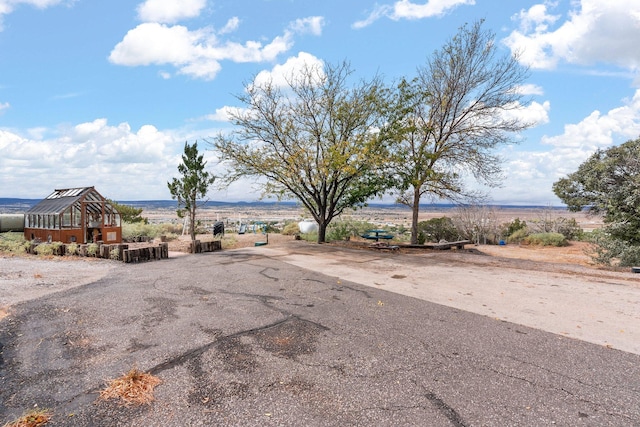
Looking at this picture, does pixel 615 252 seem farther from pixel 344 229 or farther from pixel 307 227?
pixel 307 227

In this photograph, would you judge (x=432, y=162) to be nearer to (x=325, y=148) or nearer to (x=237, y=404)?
(x=325, y=148)

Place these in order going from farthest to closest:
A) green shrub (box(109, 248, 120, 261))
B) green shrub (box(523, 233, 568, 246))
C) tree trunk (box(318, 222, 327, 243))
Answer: green shrub (box(523, 233, 568, 246)) → tree trunk (box(318, 222, 327, 243)) → green shrub (box(109, 248, 120, 261))

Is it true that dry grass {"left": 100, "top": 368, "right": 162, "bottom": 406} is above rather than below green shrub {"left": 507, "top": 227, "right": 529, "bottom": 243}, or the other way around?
above

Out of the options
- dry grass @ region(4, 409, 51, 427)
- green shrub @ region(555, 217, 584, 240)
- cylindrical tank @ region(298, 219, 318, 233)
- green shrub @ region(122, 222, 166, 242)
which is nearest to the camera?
dry grass @ region(4, 409, 51, 427)

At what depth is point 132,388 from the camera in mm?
3311

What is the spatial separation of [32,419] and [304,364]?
7.89ft

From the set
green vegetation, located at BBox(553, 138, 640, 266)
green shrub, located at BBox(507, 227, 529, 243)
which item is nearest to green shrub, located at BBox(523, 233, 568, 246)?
green shrub, located at BBox(507, 227, 529, 243)

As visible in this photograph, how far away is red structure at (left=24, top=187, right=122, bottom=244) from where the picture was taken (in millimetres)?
13977

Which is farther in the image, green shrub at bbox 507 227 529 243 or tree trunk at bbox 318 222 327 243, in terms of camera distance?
green shrub at bbox 507 227 529 243

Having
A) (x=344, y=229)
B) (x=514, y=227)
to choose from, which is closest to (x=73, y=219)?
(x=344, y=229)

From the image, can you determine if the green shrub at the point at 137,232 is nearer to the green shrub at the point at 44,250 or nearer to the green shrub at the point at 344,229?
the green shrub at the point at 44,250

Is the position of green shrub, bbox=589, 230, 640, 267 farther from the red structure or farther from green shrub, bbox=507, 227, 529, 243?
Answer: the red structure

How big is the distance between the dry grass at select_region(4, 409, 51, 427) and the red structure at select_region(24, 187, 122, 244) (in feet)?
43.7

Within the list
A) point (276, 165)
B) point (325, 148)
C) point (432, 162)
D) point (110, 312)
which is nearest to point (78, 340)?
point (110, 312)
